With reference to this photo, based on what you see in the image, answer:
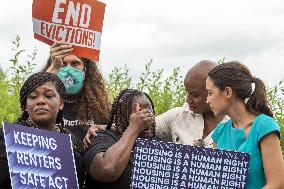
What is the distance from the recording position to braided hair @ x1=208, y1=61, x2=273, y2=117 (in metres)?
4.62

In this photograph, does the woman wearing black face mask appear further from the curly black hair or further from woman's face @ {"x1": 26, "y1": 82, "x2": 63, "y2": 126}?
woman's face @ {"x1": 26, "y1": 82, "x2": 63, "y2": 126}

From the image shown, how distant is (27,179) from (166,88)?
15.0 ft

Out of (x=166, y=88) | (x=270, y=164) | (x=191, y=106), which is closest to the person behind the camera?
(x=270, y=164)

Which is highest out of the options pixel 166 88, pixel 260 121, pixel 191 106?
pixel 166 88

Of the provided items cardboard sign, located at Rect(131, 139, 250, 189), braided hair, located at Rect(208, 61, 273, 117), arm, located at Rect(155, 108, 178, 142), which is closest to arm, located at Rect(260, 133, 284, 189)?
cardboard sign, located at Rect(131, 139, 250, 189)

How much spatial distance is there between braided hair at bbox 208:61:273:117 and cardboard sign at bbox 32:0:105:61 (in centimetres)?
164

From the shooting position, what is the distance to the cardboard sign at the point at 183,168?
4.42m

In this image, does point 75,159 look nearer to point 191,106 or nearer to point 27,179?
point 27,179

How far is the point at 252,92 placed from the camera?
4691 mm

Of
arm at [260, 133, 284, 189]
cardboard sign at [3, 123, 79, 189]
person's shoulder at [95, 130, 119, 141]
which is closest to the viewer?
arm at [260, 133, 284, 189]

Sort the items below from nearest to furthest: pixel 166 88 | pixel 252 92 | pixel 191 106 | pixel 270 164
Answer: pixel 270 164 < pixel 252 92 < pixel 191 106 < pixel 166 88

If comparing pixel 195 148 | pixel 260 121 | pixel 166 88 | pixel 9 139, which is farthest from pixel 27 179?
pixel 166 88

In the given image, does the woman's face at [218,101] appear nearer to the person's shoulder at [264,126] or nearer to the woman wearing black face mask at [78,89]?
the person's shoulder at [264,126]

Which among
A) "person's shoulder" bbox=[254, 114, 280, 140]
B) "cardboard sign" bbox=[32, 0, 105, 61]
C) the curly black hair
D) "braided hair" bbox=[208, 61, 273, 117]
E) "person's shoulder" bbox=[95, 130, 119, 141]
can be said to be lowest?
"person's shoulder" bbox=[254, 114, 280, 140]
